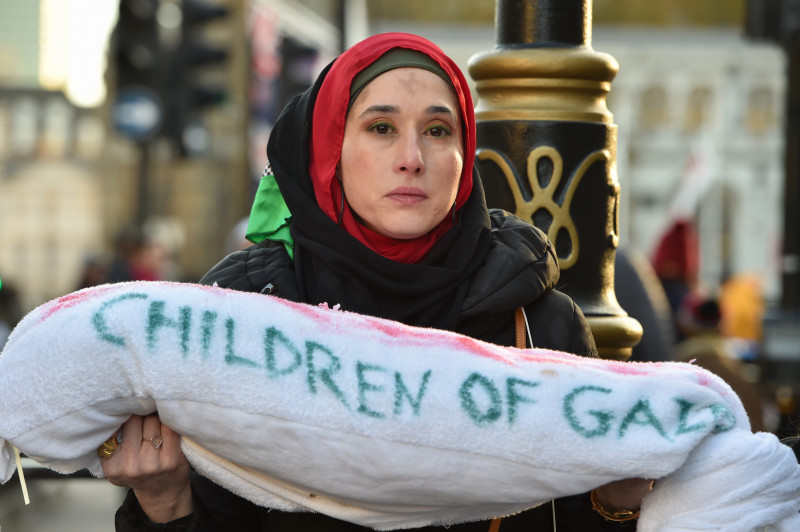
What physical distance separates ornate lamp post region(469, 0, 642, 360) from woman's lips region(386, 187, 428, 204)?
91cm

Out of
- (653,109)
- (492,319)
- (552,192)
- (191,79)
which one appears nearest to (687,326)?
(552,192)

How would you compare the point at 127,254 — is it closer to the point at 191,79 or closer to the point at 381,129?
the point at 191,79

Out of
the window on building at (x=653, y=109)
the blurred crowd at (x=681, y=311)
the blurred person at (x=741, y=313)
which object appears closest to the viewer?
the blurred crowd at (x=681, y=311)

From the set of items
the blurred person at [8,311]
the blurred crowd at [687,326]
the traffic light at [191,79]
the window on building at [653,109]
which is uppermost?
the window on building at [653,109]

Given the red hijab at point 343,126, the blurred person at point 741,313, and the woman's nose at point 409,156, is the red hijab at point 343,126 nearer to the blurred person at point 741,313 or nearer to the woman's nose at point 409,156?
the woman's nose at point 409,156

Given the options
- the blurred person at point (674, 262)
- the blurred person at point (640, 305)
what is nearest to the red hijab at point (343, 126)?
the blurred person at point (640, 305)

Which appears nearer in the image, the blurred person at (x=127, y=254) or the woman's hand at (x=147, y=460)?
the woman's hand at (x=147, y=460)

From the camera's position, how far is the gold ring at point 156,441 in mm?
2182

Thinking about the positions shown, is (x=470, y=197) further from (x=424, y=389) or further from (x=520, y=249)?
(x=424, y=389)

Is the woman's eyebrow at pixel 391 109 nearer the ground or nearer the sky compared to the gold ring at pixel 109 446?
nearer the sky

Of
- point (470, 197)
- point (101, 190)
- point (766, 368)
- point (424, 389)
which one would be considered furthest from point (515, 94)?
point (101, 190)

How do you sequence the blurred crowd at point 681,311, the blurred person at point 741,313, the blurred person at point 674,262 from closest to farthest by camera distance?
1. the blurred crowd at point 681,311
2. the blurred person at point 674,262
3. the blurred person at point 741,313

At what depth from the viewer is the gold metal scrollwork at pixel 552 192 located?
3.22 metres

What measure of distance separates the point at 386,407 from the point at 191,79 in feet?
30.5
